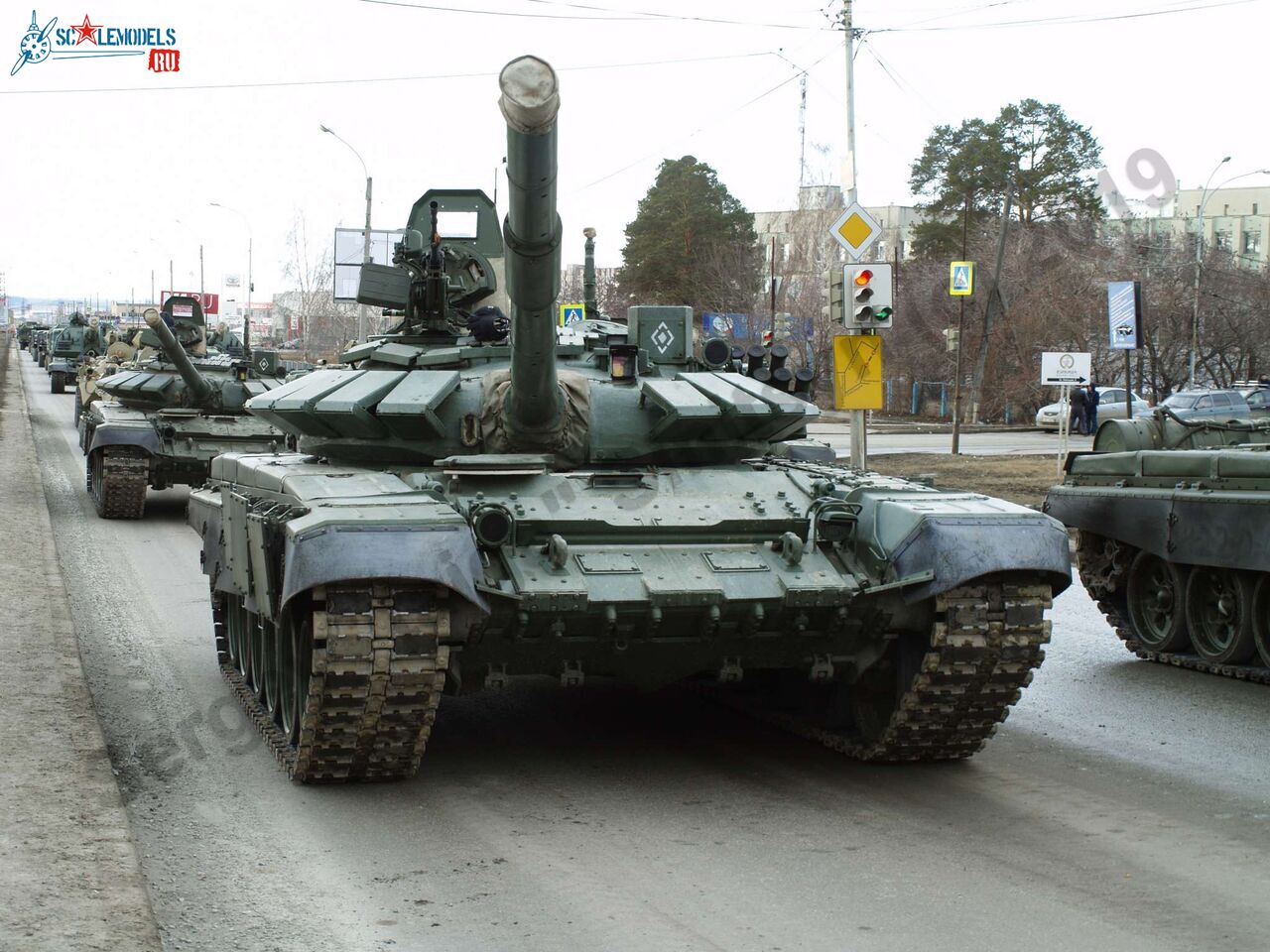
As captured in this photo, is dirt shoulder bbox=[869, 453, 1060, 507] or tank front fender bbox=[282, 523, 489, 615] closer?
tank front fender bbox=[282, 523, 489, 615]

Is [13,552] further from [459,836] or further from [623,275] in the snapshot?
[623,275]

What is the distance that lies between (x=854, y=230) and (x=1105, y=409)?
24.6 meters

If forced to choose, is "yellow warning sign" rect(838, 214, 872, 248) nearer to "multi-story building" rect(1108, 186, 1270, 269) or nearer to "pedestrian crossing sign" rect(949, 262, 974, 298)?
"pedestrian crossing sign" rect(949, 262, 974, 298)

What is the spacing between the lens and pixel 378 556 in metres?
6.62

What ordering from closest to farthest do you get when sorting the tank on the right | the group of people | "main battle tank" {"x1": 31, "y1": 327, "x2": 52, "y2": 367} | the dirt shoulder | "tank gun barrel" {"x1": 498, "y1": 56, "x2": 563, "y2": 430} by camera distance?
"tank gun barrel" {"x1": 498, "y1": 56, "x2": 563, "y2": 430}, the tank on the right, the dirt shoulder, the group of people, "main battle tank" {"x1": 31, "y1": 327, "x2": 52, "y2": 367}

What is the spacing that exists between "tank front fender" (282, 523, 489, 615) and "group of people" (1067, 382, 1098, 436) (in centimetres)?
3287

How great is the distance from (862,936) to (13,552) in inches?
454

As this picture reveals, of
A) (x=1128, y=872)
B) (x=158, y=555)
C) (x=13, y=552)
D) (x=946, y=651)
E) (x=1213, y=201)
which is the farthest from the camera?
(x=1213, y=201)

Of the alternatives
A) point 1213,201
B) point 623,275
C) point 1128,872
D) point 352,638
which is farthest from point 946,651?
point 1213,201

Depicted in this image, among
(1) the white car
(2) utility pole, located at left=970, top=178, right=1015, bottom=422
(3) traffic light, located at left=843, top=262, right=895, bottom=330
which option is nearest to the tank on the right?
(3) traffic light, located at left=843, top=262, right=895, bottom=330

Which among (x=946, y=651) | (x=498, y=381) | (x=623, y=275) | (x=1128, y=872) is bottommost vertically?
(x=1128, y=872)

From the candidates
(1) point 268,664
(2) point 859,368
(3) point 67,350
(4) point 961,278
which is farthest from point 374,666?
(3) point 67,350

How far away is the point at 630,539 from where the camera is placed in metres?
7.54

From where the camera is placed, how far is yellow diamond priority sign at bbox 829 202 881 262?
18250 mm
